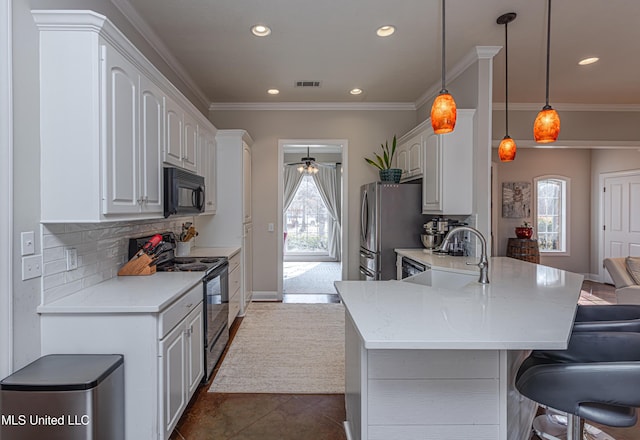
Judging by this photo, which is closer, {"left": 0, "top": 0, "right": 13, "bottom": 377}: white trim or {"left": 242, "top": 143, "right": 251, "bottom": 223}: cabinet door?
{"left": 0, "top": 0, "right": 13, "bottom": 377}: white trim

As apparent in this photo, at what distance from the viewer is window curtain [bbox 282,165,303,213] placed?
28.3ft

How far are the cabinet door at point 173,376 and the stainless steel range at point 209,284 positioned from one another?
1.53 feet

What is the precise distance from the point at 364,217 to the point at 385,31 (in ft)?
7.38

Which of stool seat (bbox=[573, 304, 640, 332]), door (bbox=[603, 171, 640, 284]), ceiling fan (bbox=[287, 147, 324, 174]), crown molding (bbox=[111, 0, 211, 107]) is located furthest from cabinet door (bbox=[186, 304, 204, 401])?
door (bbox=[603, 171, 640, 284])

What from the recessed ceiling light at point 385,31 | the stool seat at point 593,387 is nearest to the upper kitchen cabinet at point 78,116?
the recessed ceiling light at point 385,31

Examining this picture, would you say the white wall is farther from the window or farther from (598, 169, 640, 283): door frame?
(598, 169, 640, 283): door frame

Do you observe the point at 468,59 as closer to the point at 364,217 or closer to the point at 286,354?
the point at 364,217

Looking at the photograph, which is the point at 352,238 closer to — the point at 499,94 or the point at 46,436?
the point at 499,94

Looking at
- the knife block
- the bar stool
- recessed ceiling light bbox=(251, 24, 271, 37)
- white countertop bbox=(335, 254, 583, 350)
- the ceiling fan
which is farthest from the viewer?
the ceiling fan

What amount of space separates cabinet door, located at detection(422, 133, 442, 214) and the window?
4.40 m

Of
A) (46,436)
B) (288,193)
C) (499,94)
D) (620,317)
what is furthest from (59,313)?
(288,193)

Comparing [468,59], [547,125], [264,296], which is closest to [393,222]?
[468,59]

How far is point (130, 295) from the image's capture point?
1923 millimetres

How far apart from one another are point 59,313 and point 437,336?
5.92ft
